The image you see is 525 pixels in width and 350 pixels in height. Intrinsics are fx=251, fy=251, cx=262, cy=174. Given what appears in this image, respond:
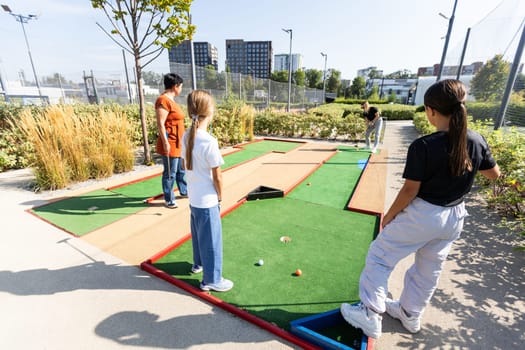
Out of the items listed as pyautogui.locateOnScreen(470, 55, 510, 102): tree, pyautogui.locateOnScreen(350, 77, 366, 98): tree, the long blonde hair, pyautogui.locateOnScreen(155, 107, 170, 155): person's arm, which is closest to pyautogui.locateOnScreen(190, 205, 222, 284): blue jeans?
the long blonde hair

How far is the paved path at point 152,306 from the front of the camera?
1.94 meters

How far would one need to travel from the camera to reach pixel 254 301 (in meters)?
2.29

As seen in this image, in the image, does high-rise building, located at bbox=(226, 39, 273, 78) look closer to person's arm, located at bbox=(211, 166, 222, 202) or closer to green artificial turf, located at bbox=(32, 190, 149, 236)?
green artificial turf, located at bbox=(32, 190, 149, 236)

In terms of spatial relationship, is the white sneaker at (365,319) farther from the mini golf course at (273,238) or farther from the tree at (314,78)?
the tree at (314,78)

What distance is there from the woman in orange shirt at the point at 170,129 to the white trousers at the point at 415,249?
3.25 meters

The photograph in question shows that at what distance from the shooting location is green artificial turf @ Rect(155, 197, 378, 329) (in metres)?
2.30

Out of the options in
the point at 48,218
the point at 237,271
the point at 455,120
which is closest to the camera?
the point at 455,120

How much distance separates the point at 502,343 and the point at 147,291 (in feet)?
9.89

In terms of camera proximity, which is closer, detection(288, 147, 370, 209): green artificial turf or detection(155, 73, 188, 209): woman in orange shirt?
detection(155, 73, 188, 209): woman in orange shirt

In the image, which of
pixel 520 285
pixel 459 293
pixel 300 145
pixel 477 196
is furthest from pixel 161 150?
pixel 300 145

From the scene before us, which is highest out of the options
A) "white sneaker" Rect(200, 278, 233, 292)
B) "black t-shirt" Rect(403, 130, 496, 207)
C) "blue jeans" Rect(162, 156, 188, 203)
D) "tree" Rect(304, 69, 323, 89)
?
"tree" Rect(304, 69, 323, 89)

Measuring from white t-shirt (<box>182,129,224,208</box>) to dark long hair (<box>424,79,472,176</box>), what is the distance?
5.06 ft

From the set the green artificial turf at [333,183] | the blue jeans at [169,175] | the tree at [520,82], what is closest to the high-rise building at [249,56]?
the green artificial turf at [333,183]

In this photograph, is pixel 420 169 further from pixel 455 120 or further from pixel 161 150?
pixel 161 150
